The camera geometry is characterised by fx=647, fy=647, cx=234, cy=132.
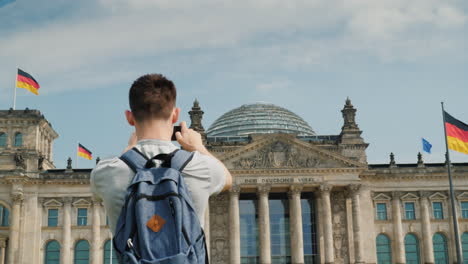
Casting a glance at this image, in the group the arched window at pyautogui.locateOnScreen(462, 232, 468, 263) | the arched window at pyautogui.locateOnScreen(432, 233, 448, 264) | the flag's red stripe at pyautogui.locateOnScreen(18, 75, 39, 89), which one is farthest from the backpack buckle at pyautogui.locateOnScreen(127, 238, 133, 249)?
the arched window at pyautogui.locateOnScreen(462, 232, 468, 263)

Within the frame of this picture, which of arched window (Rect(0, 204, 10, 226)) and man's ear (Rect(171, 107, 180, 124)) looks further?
arched window (Rect(0, 204, 10, 226))

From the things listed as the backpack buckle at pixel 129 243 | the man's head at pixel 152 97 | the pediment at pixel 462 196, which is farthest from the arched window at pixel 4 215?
the backpack buckle at pixel 129 243

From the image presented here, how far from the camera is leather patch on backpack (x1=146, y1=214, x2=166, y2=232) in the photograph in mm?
4754

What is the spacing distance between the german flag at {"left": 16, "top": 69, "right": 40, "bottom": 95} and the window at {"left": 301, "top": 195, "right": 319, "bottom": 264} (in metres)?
30.2

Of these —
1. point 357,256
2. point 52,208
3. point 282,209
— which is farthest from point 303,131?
point 52,208

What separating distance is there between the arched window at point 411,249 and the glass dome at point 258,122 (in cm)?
2027

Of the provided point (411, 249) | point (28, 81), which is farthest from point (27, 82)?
point (411, 249)

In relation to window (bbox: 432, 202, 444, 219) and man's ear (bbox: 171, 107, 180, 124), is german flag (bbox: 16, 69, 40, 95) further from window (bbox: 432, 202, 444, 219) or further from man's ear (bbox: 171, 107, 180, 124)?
man's ear (bbox: 171, 107, 180, 124)

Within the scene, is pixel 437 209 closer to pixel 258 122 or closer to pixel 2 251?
pixel 258 122

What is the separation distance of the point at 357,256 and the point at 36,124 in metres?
36.5

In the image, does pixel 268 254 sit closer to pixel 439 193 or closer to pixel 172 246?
pixel 439 193

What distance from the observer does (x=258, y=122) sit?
82.9m

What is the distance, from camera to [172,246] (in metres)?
4.71

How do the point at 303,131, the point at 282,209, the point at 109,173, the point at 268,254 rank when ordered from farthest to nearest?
the point at 303,131
the point at 282,209
the point at 268,254
the point at 109,173
